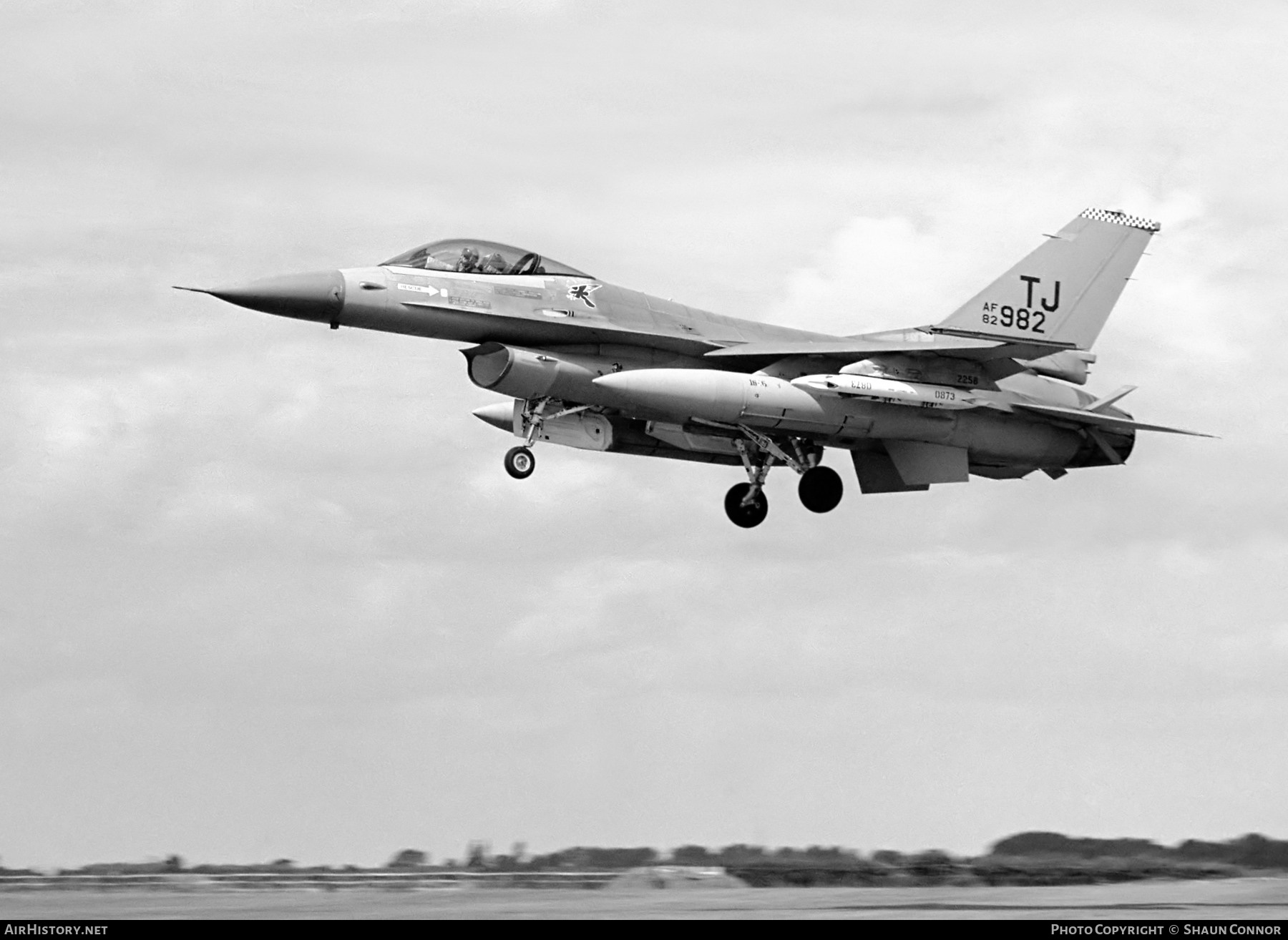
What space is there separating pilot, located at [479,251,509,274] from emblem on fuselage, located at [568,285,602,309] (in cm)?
96

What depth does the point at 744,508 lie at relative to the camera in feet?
90.2

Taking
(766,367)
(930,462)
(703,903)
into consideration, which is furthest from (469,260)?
(703,903)

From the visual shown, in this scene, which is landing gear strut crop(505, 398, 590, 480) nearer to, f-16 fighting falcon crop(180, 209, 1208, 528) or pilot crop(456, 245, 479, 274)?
f-16 fighting falcon crop(180, 209, 1208, 528)

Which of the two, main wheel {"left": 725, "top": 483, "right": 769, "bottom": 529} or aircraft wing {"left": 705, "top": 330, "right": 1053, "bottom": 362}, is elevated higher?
aircraft wing {"left": 705, "top": 330, "right": 1053, "bottom": 362}

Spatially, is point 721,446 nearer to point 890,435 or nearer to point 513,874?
point 890,435

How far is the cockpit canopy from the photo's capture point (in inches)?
989

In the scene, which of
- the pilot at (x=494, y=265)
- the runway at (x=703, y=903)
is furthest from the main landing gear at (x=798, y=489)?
the runway at (x=703, y=903)

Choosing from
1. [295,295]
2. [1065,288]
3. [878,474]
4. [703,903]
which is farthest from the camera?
[1065,288]

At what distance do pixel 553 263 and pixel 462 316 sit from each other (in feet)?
6.15

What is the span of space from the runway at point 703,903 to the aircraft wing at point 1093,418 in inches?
369

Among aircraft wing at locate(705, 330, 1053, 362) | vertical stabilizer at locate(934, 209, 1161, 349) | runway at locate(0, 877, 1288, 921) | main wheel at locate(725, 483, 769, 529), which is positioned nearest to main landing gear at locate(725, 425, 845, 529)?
main wheel at locate(725, 483, 769, 529)

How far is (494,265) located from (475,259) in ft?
0.89

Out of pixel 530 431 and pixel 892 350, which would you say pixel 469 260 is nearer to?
pixel 530 431
